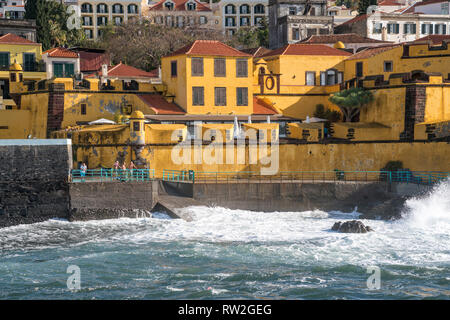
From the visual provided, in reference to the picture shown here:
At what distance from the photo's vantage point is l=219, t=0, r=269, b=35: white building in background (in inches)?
4274

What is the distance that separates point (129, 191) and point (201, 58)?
14759 mm

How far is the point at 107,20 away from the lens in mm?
106562

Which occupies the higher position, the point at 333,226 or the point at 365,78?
the point at 365,78

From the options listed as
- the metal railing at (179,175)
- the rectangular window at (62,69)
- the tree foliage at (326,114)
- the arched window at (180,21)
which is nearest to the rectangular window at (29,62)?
the rectangular window at (62,69)

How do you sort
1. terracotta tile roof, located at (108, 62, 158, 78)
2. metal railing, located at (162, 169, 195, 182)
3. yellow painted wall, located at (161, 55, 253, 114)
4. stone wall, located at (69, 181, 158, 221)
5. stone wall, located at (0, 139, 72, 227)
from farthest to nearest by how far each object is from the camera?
terracotta tile roof, located at (108, 62, 158, 78), yellow painted wall, located at (161, 55, 253, 114), metal railing, located at (162, 169, 195, 182), stone wall, located at (69, 181, 158, 221), stone wall, located at (0, 139, 72, 227)

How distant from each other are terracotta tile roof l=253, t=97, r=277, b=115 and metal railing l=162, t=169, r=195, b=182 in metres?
10.5

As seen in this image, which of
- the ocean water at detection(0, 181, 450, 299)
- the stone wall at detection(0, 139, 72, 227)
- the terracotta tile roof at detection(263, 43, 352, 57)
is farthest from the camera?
the terracotta tile roof at detection(263, 43, 352, 57)

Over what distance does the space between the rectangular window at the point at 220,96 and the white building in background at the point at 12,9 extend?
49126 millimetres

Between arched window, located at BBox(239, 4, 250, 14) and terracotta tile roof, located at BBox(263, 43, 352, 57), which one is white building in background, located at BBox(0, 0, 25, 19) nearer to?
arched window, located at BBox(239, 4, 250, 14)

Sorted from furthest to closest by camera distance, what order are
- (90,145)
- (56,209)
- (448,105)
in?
(448,105) < (90,145) < (56,209)

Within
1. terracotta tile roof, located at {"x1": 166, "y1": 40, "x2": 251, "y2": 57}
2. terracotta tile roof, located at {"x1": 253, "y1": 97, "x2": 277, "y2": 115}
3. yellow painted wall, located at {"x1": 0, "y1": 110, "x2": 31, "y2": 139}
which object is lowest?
yellow painted wall, located at {"x1": 0, "y1": 110, "x2": 31, "y2": 139}

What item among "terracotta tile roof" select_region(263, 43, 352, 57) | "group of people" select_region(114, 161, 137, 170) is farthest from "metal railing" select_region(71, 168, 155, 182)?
"terracotta tile roof" select_region(263, 43, 352, 57)
